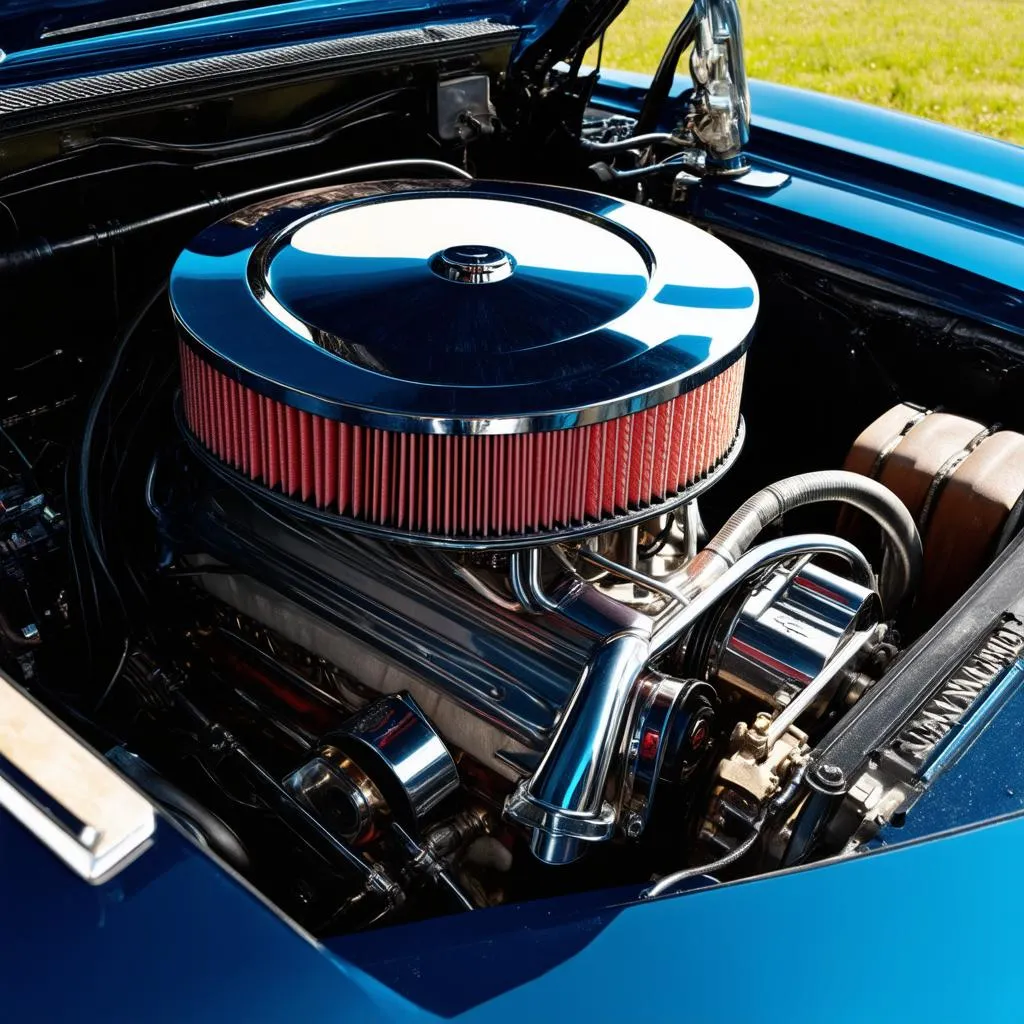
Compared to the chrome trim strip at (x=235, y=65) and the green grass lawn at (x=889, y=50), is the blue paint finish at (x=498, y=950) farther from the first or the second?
the green grass lawn at (x=889, y=50)

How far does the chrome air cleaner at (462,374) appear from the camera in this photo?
85cm

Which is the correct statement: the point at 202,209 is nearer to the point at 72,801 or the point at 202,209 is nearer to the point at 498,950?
the point at 72,801

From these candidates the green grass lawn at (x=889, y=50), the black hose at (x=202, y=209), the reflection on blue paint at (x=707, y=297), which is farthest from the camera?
the green grass lawn at (x=889, y=50)

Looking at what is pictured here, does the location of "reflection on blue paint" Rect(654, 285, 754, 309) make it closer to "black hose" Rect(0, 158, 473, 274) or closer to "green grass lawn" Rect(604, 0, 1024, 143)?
"black hose" Rect(0, 158, 473, 274)

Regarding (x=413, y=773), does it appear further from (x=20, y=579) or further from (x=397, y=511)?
(x=20, y=579)

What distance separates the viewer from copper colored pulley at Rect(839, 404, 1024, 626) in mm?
1216

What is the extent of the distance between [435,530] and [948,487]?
63 cm

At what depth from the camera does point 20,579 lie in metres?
1.15

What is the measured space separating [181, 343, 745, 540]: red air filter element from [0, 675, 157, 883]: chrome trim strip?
11.8 inches

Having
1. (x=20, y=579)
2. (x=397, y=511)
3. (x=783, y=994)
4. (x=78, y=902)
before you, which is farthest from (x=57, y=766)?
(x=20, y=579)

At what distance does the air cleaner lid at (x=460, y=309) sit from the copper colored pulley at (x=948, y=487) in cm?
35

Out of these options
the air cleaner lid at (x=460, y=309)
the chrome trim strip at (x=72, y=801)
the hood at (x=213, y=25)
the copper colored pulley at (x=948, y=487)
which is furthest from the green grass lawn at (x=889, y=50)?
the chrome trim strip at (x=72, y=801)

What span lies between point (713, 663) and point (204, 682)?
0.55m

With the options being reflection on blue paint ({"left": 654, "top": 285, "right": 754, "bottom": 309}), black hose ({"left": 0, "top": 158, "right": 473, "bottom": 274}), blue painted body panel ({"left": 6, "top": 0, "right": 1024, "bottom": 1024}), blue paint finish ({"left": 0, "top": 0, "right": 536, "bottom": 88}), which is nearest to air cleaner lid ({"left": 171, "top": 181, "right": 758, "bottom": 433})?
reflection on blue paint ({"left": 654, "top": 285, "right": 754, "bottom": 309})
